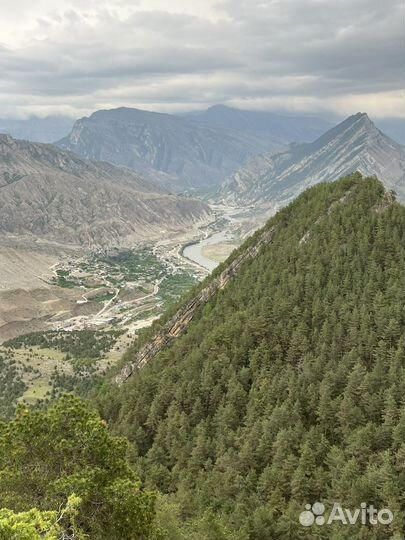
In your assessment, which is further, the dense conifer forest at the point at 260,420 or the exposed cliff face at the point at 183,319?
the exposed cliff face at the point at 183,319

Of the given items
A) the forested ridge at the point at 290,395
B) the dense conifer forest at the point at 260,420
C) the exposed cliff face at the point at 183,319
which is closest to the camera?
the dense conifer forest at the point at 260,420

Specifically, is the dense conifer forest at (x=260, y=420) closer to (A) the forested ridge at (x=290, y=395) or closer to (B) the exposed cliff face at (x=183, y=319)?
(A) the forested ridge at (x=290, y=395)

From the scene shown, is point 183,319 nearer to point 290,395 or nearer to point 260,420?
point 260,420

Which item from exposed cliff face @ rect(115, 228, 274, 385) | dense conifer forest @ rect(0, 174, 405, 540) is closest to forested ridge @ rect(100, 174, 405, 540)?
dense conifer forest @ rect(0, 174, 405, 540)

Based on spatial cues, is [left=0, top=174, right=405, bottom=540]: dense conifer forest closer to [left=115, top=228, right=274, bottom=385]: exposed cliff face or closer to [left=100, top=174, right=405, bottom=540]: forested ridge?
[left=100, top=174, right=405, bottom=540]: forested ridge

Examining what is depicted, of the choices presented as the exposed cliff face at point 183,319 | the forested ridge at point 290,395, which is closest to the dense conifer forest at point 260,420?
the forested ridge at point 290,395

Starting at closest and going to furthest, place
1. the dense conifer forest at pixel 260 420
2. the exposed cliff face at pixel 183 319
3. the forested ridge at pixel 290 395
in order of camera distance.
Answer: the dense conifer forest at pixel 260 420
the forested ridge at pixel 290 395
the exposed cliff face at pixel 183 319

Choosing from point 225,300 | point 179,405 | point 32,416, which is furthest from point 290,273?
point 32,416
